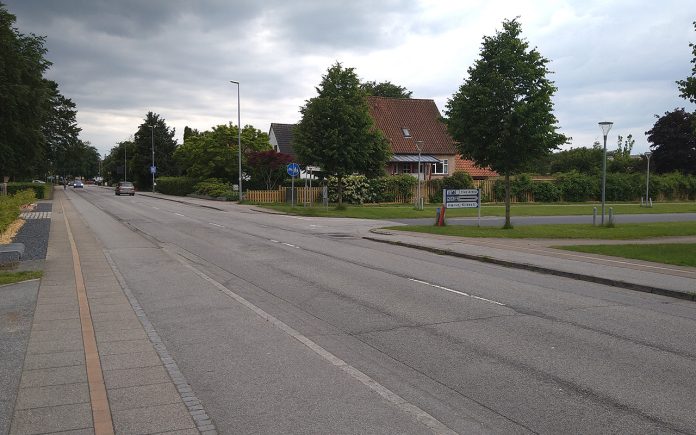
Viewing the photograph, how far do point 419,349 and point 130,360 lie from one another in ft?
10.2

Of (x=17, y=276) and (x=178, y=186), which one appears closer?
(x=17, y=276)

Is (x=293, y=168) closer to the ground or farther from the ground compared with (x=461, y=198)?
farther from the ground

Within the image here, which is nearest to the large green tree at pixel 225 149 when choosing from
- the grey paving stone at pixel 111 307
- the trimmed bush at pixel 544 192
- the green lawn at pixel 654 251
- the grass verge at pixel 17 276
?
the trimmed bush at pixel 544 192

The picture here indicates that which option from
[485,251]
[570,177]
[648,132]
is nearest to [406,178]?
[570,177]

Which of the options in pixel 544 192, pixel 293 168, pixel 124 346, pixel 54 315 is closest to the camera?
pixel 124 346

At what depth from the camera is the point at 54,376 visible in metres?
5.54

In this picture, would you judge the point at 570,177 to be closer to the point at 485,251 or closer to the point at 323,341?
the point at 485,251

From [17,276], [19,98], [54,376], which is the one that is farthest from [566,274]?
[19,98]

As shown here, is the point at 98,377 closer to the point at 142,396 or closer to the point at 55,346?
the point at 142,396

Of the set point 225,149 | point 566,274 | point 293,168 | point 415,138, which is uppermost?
point 415,138

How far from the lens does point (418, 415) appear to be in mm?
4707

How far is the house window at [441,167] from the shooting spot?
58.7 metres

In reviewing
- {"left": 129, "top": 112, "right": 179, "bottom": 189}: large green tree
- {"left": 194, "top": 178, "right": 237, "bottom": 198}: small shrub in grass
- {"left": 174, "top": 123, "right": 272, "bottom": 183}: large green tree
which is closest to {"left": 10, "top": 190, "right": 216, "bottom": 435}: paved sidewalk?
{"left": 194, "top": 178, "right": 237, "bottom": 198}: small shrub in grass

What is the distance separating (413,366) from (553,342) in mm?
2061
